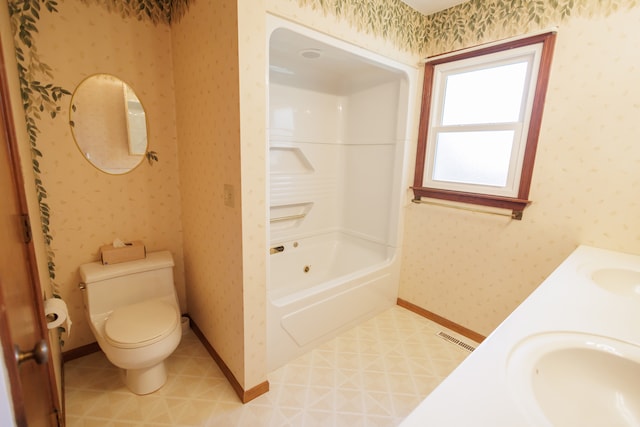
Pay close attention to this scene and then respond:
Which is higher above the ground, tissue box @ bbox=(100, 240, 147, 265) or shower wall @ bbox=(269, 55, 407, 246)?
shower wall @ bbox=(269, 55, 407, 246)

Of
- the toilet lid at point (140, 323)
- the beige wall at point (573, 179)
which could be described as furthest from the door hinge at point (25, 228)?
the beige wall at point (573, 179)

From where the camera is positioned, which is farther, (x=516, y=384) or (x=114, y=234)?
(x=114, y=234)

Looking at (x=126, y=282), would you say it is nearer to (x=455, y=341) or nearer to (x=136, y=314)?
(x=136, y=314)

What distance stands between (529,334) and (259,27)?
5.21 feet

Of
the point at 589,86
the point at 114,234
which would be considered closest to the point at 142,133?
the point at 114,234

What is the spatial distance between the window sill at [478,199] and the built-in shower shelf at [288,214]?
1.06 meters

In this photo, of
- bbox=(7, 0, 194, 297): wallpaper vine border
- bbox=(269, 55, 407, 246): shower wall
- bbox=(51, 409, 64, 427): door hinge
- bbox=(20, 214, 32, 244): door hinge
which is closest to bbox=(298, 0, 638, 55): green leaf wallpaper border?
bbox=(269, 55, 407, 246): shower wall

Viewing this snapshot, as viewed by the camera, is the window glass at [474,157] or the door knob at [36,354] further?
the window glass at [474,157]

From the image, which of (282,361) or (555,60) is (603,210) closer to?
(555,60)

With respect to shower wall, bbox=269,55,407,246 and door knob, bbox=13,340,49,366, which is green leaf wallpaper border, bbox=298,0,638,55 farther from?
door knob, bbox=13,340,49,366

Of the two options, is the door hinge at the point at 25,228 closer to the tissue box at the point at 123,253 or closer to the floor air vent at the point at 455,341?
the tissue box at the point at 123,253

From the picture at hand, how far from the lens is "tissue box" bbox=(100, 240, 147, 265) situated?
5.96 feet

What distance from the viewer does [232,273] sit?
1575 millimetres

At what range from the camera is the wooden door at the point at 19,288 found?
2.07 feet
